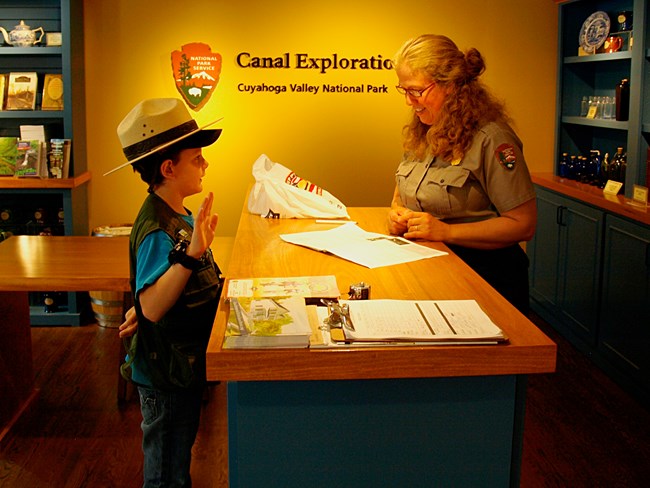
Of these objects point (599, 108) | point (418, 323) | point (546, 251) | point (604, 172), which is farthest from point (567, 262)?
point (418, 323)

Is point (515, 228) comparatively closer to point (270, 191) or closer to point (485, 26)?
point (270, 191)

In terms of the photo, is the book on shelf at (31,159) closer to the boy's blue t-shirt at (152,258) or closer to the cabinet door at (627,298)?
the boy's blue t-shirt at (152,258)

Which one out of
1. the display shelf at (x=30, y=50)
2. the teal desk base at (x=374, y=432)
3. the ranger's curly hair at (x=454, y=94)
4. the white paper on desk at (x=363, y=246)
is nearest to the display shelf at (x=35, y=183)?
the display shelf at (x=30, y=50)

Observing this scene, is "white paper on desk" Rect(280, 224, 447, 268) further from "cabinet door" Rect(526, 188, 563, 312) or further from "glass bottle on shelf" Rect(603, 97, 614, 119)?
"glass bottle on shelf" Rect(603, 97, 614, 119)

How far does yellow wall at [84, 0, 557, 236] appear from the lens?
5.25 meters

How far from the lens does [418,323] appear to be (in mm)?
1962

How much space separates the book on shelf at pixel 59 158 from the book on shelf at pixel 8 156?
24 cm

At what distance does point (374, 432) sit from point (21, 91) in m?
3.89

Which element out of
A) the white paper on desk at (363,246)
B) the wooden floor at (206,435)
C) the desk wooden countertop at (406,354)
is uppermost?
the white paper on desk at (363,246)

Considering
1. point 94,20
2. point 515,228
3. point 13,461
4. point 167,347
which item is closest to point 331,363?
point 167,347

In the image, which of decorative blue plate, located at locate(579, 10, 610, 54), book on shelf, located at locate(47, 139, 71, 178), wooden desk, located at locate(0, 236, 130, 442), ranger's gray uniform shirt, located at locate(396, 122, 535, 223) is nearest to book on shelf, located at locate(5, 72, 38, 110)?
book on shelf, located at locate(47, 139, 71, 178)

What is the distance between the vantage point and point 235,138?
538cm

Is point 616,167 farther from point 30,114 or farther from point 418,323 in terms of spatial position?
point 30,114

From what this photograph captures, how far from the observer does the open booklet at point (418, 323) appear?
6.09 ft
